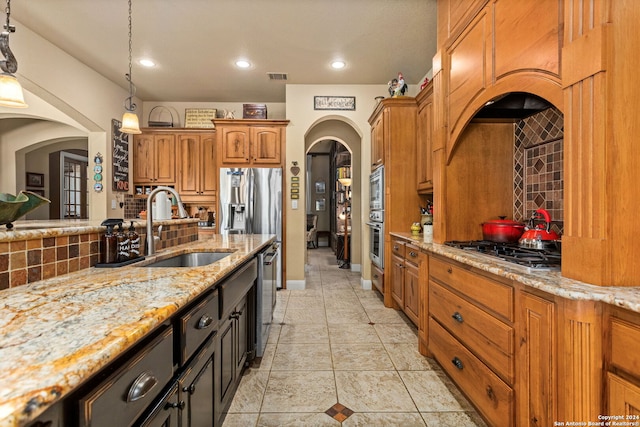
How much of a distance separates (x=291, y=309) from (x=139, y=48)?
3462mm

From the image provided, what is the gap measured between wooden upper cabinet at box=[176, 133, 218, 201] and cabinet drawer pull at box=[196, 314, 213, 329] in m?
4.17

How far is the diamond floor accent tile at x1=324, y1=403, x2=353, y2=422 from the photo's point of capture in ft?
5.45

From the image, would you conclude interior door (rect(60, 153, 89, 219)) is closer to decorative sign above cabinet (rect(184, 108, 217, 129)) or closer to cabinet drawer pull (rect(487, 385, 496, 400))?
Result: decorative sign above cabinet (rect(184, 108, 217, 129))

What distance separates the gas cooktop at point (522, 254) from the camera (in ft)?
4.36

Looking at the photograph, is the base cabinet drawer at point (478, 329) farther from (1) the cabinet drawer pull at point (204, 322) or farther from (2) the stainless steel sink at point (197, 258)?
(2) the stainless steel sink at point (197, 258)

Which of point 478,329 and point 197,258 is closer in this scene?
point 478,329

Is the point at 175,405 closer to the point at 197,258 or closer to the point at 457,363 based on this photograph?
the point at 197,258

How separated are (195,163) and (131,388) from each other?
15.8 feet

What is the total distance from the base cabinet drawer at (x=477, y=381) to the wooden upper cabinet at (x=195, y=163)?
4.24 m

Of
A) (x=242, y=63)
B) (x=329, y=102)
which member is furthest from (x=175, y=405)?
(x=329, y=102)

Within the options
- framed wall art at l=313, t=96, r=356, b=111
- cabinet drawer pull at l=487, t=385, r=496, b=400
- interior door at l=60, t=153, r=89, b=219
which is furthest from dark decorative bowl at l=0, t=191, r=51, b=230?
interior door at l=60, t=153, r=89, b=219

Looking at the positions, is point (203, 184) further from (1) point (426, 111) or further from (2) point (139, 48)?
(1) point (426, 111)

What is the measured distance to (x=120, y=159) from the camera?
4.62 m

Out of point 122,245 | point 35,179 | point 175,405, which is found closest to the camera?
point 175,405
